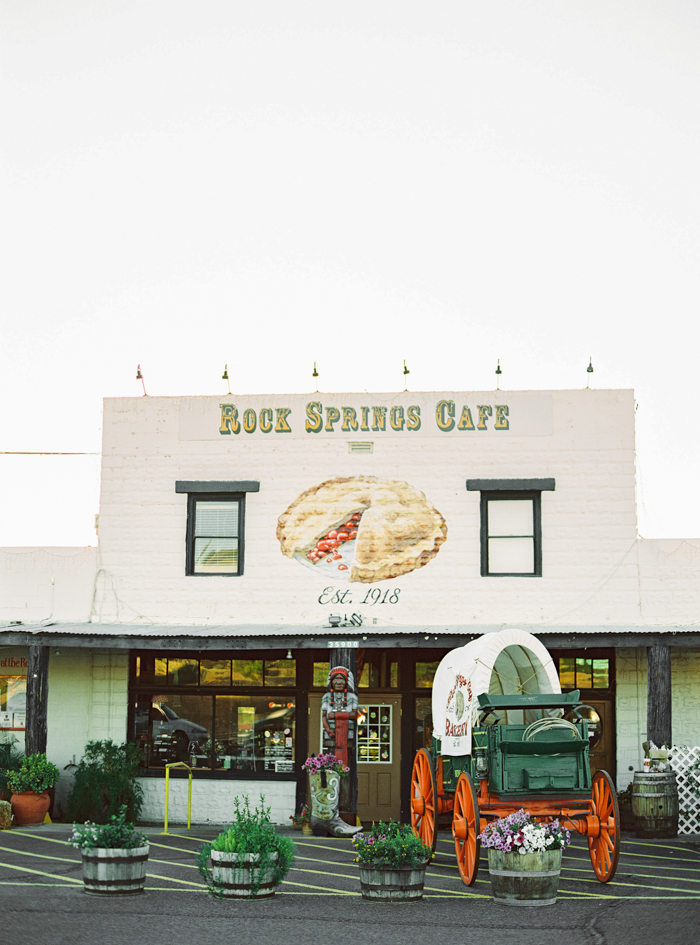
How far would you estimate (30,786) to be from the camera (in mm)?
17641

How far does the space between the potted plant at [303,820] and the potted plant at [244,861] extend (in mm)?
6126

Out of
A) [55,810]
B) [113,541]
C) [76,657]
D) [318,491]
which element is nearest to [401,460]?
[318,491]

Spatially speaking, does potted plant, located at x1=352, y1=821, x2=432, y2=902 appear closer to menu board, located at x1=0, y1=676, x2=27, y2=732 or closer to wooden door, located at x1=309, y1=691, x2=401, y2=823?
wooden door, located at x1=309, y1=691, x2=401, y2=823

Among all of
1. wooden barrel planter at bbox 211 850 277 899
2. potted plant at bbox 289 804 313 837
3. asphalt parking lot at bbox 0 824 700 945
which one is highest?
wooden barrel planter at bbox 211 850 277 899

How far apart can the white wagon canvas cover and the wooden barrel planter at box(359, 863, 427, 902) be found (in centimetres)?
173

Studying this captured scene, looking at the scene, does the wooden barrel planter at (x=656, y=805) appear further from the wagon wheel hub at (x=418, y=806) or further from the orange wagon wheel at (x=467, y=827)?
the orange wagon wheel at (x=467, y=827)

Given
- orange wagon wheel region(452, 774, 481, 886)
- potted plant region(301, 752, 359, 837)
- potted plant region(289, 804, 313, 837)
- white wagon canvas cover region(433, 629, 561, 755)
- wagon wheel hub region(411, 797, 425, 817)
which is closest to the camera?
orange wagon wheel region(452, 774, 481, 886)

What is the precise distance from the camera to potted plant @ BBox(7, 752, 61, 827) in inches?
691

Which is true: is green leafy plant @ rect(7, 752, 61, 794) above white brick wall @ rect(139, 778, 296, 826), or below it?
above

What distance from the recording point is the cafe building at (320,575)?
1850 centimetres

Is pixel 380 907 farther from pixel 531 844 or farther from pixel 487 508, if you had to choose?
pixel 487 508

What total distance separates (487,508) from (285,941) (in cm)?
1026

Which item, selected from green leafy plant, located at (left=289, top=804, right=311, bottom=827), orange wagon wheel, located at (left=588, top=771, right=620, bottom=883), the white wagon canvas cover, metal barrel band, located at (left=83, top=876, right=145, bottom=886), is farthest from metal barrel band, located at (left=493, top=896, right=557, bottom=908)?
green leafy plant, located at (left=289, top=804, right=311, bottom=827)

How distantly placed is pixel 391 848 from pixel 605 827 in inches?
95.3
